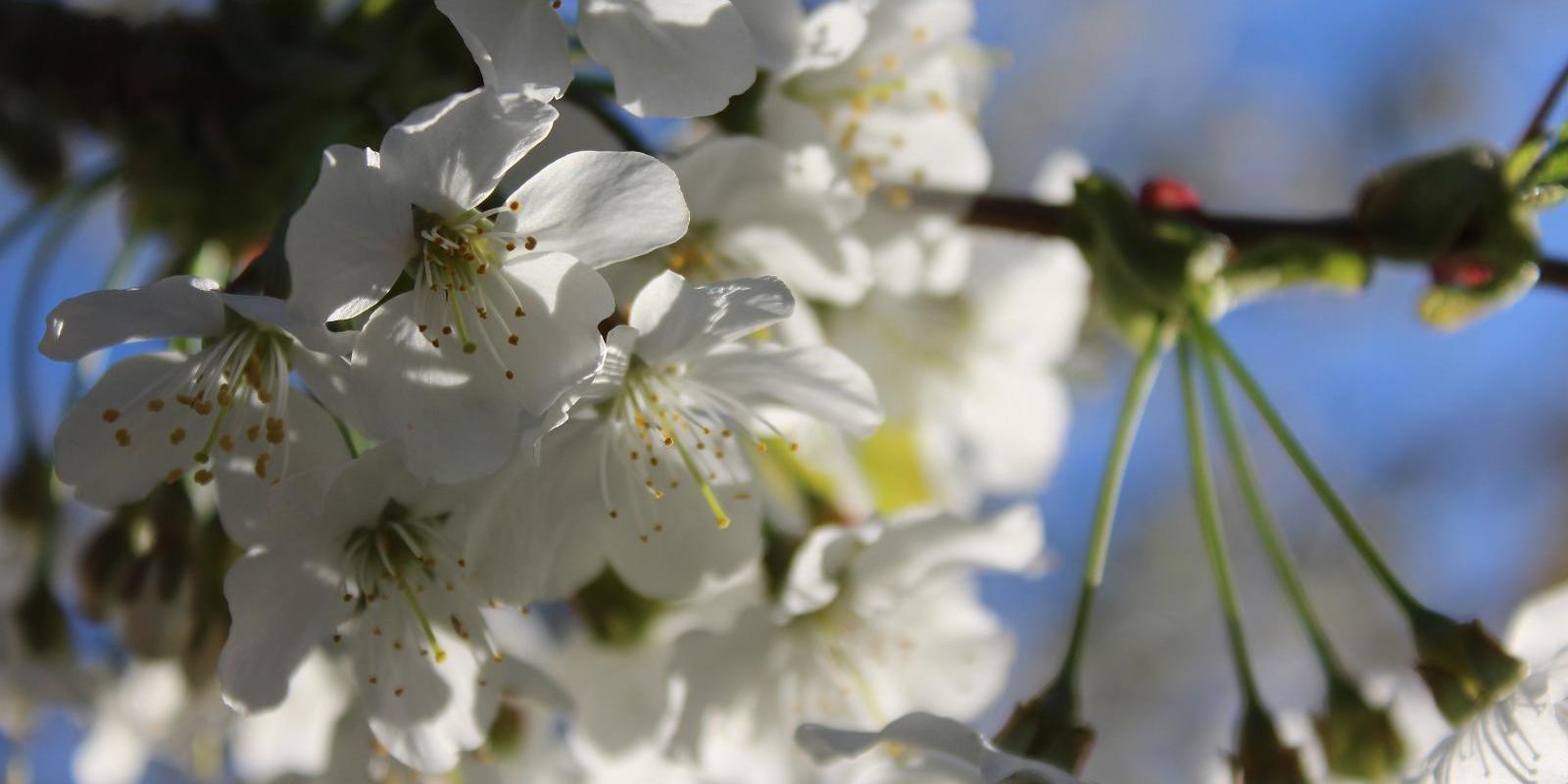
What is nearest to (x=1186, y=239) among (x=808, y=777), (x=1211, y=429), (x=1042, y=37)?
(x=808, y=777)

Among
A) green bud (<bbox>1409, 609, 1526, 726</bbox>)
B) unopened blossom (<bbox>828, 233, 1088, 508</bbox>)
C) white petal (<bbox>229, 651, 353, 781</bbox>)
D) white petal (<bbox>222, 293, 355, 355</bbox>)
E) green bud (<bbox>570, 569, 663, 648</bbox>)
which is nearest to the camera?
white petal (<bbox>222, 293, 355, 355</bbox>)

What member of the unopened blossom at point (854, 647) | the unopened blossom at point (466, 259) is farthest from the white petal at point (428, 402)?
the unopened blossom at point (854, 647)

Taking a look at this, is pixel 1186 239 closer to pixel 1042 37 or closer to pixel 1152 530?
pixel 1152 530

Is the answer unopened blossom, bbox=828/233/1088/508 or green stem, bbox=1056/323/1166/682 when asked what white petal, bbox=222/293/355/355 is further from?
unopened blossom, bbox=828/233/1088/508

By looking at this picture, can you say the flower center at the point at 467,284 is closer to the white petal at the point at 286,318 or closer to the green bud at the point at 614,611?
the white petal at the point at 286,318

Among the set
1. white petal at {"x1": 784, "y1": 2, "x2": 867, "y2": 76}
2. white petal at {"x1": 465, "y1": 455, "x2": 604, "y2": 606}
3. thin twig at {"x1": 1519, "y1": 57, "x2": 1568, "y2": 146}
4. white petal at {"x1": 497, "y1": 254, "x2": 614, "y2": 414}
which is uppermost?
thin twig at {"x1": 1519, "y1": 57, "x2": 1568, "y2": 146}

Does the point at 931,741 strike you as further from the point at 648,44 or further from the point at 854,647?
the point at 648,44

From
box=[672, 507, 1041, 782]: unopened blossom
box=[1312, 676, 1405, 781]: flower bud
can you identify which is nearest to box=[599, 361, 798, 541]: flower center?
box=[672, 507, 1041, 782]: unopened blossom
